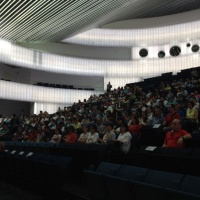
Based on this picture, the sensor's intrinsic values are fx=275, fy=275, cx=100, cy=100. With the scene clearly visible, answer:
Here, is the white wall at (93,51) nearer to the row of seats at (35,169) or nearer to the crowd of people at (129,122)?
the crowd of people at (129,122)

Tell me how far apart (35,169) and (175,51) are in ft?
53.1

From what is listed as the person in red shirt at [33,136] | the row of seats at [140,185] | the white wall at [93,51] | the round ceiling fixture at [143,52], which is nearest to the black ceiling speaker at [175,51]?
the round ceiling fixture at [143,52]

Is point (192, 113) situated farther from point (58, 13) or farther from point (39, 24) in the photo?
point (39, 24)

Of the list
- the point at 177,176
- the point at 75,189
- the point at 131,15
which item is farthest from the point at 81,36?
the point at 177,176

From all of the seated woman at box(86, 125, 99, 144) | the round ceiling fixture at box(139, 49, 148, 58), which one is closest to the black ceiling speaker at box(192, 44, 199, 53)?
the round ceiling fixture at box(139, 49, 148, 58)

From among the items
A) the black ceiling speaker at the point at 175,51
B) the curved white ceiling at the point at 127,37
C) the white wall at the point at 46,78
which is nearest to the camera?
the black ceiling speaker at the point at 175,51

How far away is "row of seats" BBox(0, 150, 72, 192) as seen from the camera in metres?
4.32

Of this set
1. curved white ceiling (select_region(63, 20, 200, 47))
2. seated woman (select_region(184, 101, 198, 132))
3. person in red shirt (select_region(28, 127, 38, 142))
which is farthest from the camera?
curved white ceiling (select_region(63, 20, 200, 47))

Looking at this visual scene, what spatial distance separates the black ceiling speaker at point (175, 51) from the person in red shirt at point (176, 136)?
15.3m

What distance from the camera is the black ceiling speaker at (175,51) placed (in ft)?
61.8

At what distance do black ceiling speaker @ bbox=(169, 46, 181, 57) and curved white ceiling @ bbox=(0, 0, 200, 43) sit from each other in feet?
8.23

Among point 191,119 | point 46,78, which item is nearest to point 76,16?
point 46,78

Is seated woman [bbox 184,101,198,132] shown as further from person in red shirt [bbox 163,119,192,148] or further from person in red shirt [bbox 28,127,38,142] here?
person in red shirt [bbox 28,127,38,142]

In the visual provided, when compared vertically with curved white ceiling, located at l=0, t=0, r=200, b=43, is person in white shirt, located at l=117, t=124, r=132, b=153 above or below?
below
